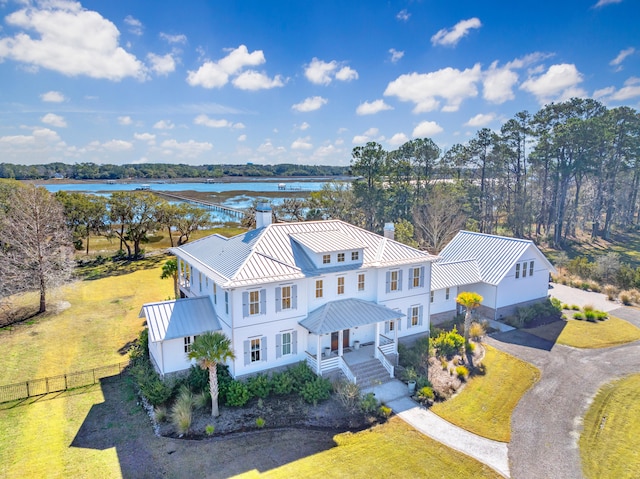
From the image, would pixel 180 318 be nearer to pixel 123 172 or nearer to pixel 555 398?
pixel 555 398

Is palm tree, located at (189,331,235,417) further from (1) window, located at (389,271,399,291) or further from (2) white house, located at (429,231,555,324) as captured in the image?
(2) white house, located at (429,231,555,324)

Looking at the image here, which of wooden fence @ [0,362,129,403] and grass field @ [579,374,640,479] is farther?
wooden fence @ [0,362,129,403]

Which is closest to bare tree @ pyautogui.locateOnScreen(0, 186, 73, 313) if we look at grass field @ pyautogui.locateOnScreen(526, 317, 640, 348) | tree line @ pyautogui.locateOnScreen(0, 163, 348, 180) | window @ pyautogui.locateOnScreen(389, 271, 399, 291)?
window @ pyautogui.locateOnScreen(389, 271, 399, 291)

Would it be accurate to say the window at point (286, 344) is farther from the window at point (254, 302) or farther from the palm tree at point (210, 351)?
the palm tree at point (210, 351)

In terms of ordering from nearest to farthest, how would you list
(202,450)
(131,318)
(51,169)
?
(202,450)
(131,318)
(51,169)

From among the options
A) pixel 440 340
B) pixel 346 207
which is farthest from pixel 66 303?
pixel 346 207

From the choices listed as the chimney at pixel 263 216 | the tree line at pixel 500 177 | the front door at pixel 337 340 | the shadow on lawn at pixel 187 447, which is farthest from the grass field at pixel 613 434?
the tree line at pixel 500 177

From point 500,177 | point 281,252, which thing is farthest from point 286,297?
point 500,177

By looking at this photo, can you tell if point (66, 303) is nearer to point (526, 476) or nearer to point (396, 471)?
point (396, 471)
